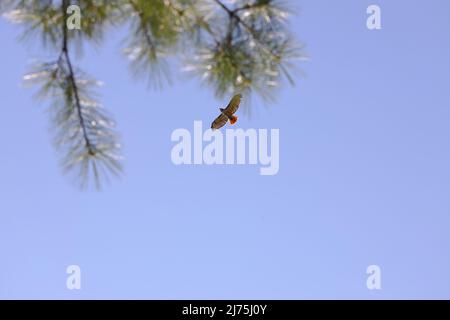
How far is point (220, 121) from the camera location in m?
0.99

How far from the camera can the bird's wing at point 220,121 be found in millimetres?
986

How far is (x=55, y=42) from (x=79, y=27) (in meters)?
0.04

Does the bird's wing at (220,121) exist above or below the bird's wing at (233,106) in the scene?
below

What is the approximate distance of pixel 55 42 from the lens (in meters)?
1.08

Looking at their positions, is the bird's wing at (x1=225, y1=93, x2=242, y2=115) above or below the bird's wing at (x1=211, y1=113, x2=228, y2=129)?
above

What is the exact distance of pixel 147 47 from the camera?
1135mm

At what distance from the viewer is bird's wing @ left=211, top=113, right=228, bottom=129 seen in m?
0.99
